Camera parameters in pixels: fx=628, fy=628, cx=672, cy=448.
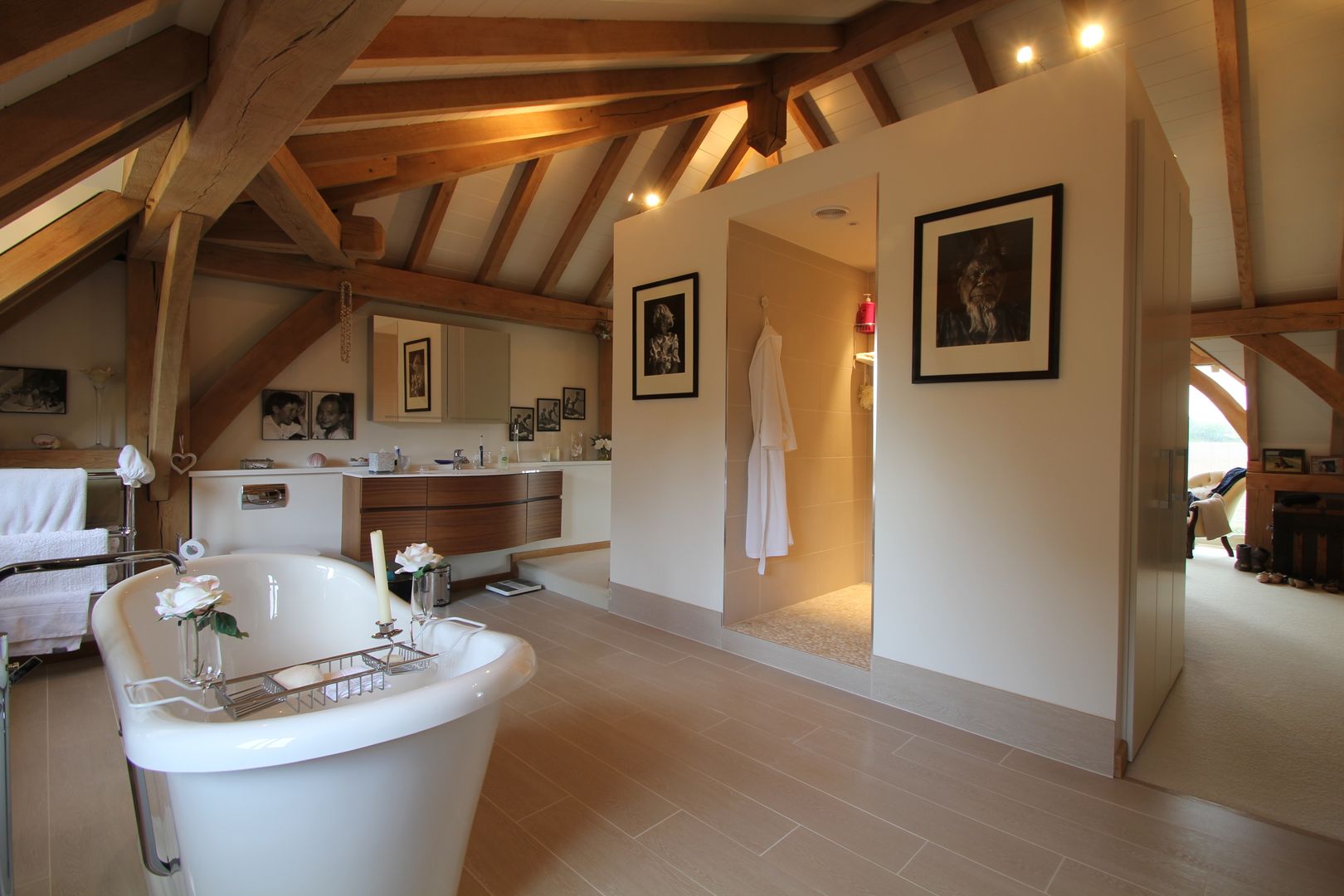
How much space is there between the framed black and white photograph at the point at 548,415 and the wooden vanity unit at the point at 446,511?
1.04 meters

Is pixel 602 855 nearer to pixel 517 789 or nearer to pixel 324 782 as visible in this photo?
pixel 517 789

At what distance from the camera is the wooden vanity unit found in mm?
4340

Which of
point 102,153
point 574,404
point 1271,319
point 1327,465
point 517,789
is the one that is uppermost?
point 1271,319

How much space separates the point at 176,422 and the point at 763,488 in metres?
3.70

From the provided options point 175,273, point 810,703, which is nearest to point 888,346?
point 810,703

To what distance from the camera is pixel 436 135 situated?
3623mm

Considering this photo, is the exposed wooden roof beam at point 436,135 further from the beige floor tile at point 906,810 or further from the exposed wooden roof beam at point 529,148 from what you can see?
the beige floor tile at point 906,810

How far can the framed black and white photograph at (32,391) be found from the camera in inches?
141

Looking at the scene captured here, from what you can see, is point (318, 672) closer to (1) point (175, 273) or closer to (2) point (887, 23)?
(1) point (175, 273)

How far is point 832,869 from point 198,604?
1835 mm

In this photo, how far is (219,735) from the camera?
119 cm

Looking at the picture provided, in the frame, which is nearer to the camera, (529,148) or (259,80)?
(259,80)

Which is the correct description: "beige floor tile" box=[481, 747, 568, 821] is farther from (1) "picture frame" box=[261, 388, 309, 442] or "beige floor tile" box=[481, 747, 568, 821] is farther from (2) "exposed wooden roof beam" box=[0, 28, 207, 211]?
(1) "picture frame" box=[261, 388, 309, 442]

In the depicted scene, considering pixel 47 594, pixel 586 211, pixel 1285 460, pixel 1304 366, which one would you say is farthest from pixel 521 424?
pixel 1285 460
